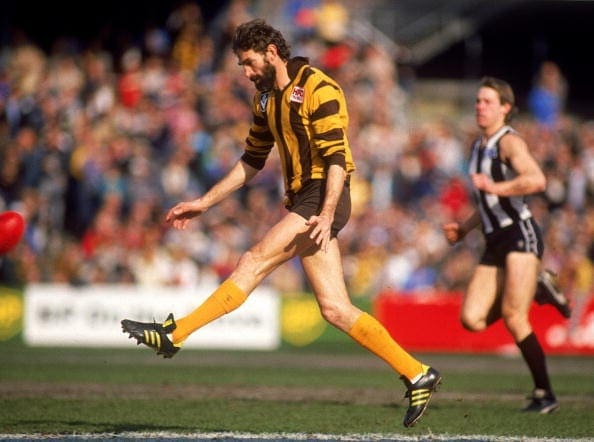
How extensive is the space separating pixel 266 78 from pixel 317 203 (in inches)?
34.8

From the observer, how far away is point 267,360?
15.8 m

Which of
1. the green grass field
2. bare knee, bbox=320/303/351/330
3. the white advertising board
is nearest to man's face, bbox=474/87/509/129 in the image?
the green grass field

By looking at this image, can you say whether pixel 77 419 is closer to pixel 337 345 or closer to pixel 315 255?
pixel 315 255

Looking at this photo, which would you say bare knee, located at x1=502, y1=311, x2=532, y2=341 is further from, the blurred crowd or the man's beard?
the blurred crowd

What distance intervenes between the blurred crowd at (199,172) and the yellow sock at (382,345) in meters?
10.8

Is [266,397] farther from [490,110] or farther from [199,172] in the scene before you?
[199,172]

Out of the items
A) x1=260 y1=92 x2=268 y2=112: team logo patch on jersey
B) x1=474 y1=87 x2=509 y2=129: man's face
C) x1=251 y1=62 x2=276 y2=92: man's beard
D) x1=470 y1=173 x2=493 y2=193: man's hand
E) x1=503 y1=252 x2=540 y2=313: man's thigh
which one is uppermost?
x1=474 y1=87 x2=509 y2=129: man's face

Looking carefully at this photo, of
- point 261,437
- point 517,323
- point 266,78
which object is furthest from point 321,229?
point 517,323

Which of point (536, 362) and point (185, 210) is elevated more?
point (185, 210)

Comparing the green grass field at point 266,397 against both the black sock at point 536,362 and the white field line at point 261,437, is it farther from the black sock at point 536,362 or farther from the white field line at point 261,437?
the black sock at point 536,362

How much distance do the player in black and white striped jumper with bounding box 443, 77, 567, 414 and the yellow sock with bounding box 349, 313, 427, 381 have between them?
7.67 feet

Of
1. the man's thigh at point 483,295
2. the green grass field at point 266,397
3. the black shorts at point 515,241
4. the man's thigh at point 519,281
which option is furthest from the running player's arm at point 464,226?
the green grass field at point 266,397

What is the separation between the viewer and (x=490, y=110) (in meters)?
9.70

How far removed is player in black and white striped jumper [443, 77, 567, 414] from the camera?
31.2 ft
